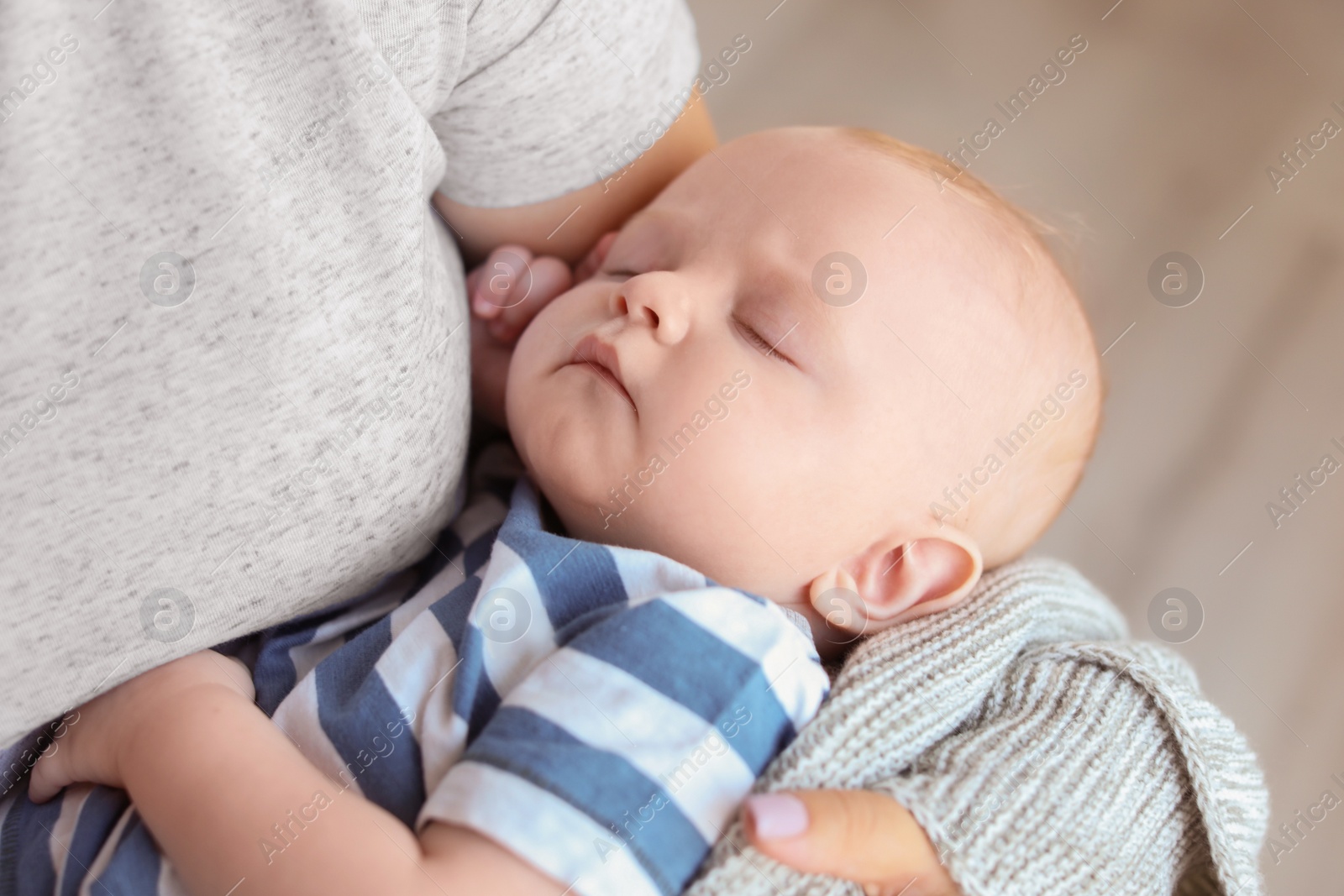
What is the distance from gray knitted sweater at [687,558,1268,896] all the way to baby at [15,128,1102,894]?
37mm

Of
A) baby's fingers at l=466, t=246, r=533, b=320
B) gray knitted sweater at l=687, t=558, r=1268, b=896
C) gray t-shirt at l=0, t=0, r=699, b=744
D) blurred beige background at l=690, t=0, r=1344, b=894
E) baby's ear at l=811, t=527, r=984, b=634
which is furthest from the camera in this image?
blurred beige background at l=690, t=0, r=1344, b=894

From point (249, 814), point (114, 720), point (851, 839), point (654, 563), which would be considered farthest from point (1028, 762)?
point (114, 720)

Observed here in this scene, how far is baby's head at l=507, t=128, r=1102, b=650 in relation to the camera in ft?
2.21

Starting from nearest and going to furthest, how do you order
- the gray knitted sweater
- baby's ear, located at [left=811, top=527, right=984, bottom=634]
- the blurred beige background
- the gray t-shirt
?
the gray t-shirt → the gray knitted sweater → baby's ear, located at [left=811, top=527, right=984, bottom=634] → the blurred beige background

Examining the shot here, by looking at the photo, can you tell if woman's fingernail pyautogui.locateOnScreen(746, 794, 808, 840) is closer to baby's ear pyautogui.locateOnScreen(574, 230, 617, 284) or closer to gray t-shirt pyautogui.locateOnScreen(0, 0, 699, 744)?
gray t-shirt pyautogui.locateOnScreen(0, 0, 699, 744)

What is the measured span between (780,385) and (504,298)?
30 centimetres

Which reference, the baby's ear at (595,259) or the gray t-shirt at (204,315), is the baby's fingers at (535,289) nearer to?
the baby's ear at (595,259)

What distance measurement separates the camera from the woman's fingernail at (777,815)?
20.6 inches

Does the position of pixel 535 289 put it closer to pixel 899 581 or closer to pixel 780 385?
pixel 780 385

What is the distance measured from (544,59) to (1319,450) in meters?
0.92

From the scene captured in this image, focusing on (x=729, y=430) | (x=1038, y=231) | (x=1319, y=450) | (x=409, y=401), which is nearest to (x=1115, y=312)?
(x=1319, y=450)

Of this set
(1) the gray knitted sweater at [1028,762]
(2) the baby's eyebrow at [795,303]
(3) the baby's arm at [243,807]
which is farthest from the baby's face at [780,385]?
(3) the baby's arm at [243,807]

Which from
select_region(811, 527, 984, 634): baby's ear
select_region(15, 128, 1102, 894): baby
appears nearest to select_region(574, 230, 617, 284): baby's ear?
select_region(15, 128, 1102, 894): baby

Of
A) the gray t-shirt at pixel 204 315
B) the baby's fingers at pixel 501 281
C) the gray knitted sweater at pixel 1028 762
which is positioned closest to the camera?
the gray t-shirt at pixel 204 315
